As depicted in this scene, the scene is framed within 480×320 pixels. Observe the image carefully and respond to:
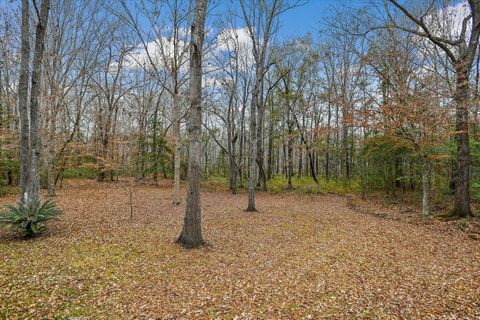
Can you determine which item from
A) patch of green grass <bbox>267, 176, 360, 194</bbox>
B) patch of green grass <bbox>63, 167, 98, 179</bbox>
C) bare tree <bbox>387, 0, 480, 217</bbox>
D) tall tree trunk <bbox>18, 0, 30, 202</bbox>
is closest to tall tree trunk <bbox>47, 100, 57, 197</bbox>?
tall tree trunk <bbox>18, 0, 30, 202</bbox>

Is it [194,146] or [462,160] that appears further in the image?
[462,160]

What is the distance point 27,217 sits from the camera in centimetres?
541

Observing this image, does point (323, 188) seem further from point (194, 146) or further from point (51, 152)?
point (51, 152)

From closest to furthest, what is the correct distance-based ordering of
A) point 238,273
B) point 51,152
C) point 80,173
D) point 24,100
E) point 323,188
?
point 238,273
point 24,100
point 51,152
point 323,188
point 80,173

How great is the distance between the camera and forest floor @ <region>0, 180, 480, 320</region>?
10.4 ft

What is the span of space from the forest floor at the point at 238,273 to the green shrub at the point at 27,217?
0.84ft

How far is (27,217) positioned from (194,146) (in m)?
4.03

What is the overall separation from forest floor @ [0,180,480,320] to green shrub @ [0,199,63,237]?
26 cm

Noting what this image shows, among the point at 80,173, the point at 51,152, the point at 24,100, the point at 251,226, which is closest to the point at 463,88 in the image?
the point at 251,226

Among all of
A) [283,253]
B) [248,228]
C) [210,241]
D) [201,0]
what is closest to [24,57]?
[201,0]

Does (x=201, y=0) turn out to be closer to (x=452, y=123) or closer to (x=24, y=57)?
(x=24, y=57)

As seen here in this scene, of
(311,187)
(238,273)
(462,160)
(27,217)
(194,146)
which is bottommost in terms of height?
(238,273)

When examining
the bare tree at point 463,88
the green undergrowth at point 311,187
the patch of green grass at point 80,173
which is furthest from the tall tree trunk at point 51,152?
the bare tree at point 463,88

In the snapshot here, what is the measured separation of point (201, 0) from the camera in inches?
213
